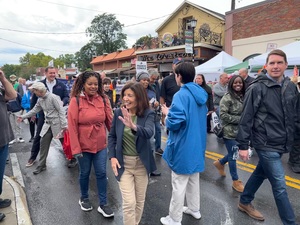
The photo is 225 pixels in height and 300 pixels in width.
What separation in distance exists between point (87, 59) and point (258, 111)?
6100 cm

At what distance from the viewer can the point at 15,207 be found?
327cm

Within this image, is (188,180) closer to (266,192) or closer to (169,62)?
(266,192)

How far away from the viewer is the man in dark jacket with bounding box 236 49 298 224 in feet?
8.52

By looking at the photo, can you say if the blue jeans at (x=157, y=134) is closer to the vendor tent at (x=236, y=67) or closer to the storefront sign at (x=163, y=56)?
the vendor tent at (x=236, y=67)

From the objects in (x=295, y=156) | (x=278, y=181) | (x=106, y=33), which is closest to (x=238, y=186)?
(x=278, y=181)

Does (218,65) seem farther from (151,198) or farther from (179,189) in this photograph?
(179,189)

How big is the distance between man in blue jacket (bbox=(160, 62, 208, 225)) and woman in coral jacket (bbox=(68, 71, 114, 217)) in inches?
36.6

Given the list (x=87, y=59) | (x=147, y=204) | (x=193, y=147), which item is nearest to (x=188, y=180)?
(x=193, y=147)

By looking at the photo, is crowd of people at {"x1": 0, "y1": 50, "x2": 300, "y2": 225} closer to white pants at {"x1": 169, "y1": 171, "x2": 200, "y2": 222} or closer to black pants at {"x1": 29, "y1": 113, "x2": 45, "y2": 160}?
white pants at {"x1": 169, "y1": 171, "x2": 200, "y2": 222}

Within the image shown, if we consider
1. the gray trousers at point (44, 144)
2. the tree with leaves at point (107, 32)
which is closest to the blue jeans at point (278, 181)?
the gray trousers at point (44, 144)

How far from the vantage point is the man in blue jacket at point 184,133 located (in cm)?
262

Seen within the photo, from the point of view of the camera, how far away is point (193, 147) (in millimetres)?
2676

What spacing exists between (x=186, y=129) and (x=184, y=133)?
0.16 feet

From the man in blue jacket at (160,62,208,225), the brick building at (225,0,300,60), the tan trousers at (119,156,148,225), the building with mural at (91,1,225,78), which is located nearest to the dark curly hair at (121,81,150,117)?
the man in blue jacket at (160,62,208,225)
